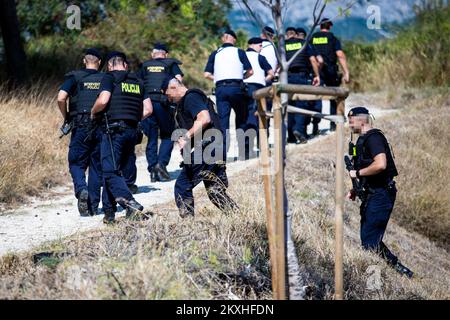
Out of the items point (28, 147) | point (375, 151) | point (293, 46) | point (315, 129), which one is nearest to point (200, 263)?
point (375, 151)

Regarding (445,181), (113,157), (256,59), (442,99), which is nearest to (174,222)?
(113,157)

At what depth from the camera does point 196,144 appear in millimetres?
8141

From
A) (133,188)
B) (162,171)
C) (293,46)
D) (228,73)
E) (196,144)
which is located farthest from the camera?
(293,46)

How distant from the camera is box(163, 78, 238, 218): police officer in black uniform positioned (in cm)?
808

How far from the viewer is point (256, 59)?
13227 mm

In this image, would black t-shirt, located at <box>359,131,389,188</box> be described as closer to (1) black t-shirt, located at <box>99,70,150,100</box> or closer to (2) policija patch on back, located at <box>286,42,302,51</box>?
(1) black t-shirt, located at <box>99,70,150,100</box>

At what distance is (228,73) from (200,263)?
636cm

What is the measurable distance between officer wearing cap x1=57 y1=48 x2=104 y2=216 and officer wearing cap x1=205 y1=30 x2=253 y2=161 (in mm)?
2780

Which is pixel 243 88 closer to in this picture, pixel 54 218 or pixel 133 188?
pixel 133 188

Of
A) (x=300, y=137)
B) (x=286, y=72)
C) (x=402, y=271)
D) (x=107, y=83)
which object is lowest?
(x=300, y=137)

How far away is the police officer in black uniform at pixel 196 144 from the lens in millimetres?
8078

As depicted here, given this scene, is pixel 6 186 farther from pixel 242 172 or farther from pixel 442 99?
pixel 442 99

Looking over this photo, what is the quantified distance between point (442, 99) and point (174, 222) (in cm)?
1327
